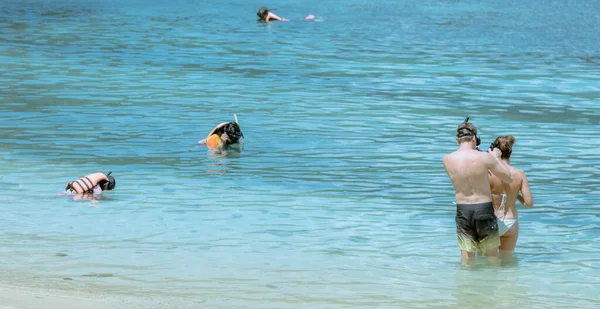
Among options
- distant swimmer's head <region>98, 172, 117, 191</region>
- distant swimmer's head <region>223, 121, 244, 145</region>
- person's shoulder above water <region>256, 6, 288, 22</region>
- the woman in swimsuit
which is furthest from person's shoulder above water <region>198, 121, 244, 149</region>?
person's shoulder above water <region>256, 6, 288, 22</region>

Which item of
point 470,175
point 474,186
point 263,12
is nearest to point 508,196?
point 474,186

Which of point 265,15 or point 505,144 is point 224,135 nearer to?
point 505,144

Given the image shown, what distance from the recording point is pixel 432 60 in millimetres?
34000

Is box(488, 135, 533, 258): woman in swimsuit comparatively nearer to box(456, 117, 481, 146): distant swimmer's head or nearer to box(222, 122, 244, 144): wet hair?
box(456, 117, 481, 146): distant swimmer's head

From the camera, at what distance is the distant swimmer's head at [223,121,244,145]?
2044cm

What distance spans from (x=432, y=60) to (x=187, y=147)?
48.9 ft

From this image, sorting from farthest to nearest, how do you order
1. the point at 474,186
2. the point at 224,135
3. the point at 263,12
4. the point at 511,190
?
the point at 263,12 → the point at 224,135 → the point at 511,190 → the point at 474,186

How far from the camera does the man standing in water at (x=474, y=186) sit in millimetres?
11758

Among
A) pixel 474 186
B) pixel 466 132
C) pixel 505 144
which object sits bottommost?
pixel 474 186

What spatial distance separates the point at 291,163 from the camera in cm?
1945

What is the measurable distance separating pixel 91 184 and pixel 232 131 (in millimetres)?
4509

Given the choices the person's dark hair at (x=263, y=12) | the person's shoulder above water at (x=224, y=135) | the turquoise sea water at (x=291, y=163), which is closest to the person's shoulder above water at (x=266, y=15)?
the person's dark hair at (x=263, y=12)

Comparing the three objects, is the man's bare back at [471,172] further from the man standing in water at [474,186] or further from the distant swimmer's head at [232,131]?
the distant swimmer's head at [232,131]

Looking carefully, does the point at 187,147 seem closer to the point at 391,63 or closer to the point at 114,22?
the point at 391,63
